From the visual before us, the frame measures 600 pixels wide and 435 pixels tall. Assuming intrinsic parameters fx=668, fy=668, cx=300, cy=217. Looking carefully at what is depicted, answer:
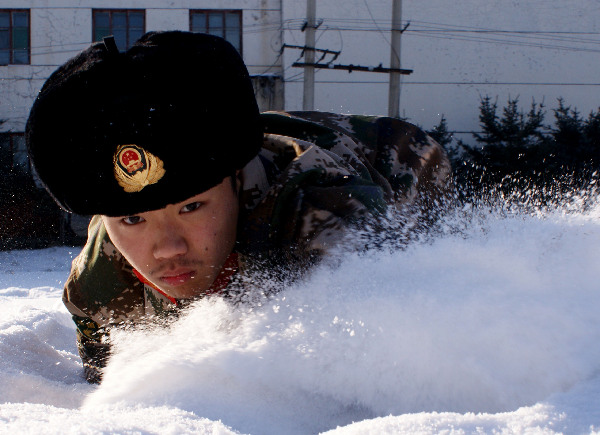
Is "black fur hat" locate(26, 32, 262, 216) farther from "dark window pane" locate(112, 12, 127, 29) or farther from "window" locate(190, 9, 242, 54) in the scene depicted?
"dark window pane" locate(112, 12, 127, 29)

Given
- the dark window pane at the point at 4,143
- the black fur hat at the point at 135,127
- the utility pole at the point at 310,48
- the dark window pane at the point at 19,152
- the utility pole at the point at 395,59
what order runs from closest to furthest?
the black fur hat at the point at 135,127 → the dark window pane at the point at 4,143 → the utility pole at the point at 310,48 → the utility pole at the point at 395,59 → the dark window pane at the point at 19,152

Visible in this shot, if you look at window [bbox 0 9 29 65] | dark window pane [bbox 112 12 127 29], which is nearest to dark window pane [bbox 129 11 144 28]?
dark window pane [bbox 112 12 127 29]

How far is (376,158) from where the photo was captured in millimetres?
2207

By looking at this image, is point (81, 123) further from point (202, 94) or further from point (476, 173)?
point (476, 173)

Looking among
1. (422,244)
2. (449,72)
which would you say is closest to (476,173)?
(449,72)

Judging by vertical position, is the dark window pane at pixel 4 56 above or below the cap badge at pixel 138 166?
below

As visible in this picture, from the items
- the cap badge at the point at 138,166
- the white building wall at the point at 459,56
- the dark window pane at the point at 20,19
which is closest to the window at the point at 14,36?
the dark window pane at the point at 20,19

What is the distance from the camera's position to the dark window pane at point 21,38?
38.7 ft

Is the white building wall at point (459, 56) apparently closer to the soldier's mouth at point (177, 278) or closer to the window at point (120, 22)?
the window at point (120, 22)

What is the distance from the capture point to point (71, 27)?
460 inches

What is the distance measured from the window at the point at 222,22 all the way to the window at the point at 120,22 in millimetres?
953

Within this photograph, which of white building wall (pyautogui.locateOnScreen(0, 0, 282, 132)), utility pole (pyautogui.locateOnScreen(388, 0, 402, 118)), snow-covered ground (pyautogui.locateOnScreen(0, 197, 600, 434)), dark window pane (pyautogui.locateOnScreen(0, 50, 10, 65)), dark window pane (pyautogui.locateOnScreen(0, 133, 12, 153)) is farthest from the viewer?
dark window pane (pyautogui.locateOnScreen(0, 50, 10, 65))

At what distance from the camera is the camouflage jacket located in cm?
146

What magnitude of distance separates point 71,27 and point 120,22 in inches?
33.4
